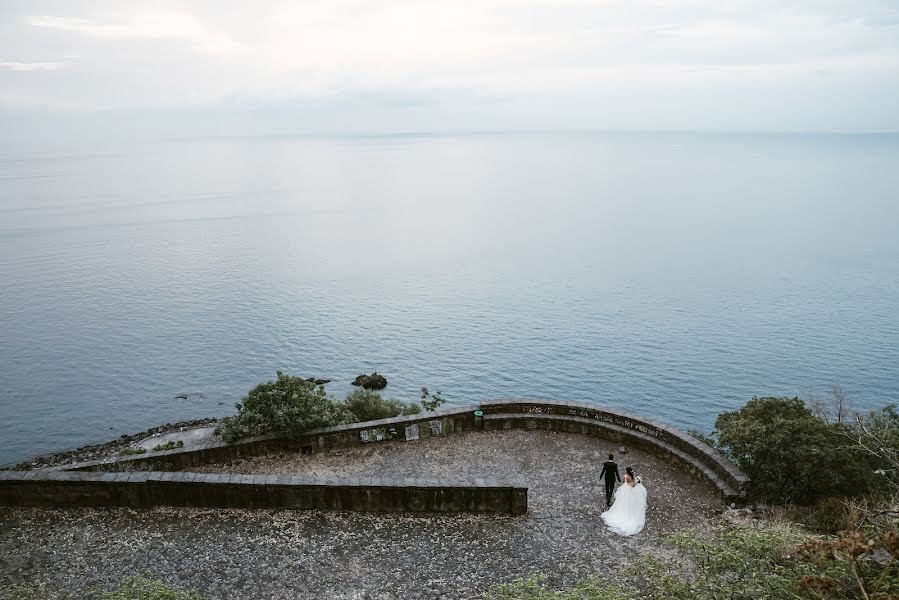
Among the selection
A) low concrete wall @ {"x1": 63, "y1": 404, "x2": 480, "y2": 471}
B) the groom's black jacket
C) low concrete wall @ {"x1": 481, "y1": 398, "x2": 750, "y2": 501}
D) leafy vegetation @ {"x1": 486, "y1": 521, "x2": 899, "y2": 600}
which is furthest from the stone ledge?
leafy vegetation @ {"x1": 486, "y1": 521, "x2": 899, "y2": 600}

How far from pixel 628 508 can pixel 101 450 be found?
3495 cm

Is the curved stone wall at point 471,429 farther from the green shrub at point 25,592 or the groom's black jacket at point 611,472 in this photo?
the green shrub at point 25,592

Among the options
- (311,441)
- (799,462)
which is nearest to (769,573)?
(799,462)

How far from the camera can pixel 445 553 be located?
16.1 metres

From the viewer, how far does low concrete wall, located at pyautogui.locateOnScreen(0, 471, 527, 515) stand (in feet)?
58.0

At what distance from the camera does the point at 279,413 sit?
21672 mm

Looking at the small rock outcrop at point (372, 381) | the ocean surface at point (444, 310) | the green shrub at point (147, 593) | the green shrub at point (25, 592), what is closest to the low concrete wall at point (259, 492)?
the green shrub at point (25, 592)

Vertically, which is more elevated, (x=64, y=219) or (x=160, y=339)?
(x=64, y=219)

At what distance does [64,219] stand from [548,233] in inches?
3668

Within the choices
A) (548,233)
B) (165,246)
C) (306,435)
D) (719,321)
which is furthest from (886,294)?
(165,246)

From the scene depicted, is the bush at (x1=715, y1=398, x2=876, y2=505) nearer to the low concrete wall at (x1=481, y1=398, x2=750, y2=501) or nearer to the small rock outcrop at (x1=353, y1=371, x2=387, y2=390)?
the low concrete wall at (x1=481, y1=398, x2=750, y2=501)

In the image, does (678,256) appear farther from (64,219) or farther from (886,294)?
(64,219)

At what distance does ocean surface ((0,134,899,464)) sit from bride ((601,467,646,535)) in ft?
94.9

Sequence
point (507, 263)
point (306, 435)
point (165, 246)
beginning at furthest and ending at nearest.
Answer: point (165, 246) < point (507, 263) < point (306, 435)
